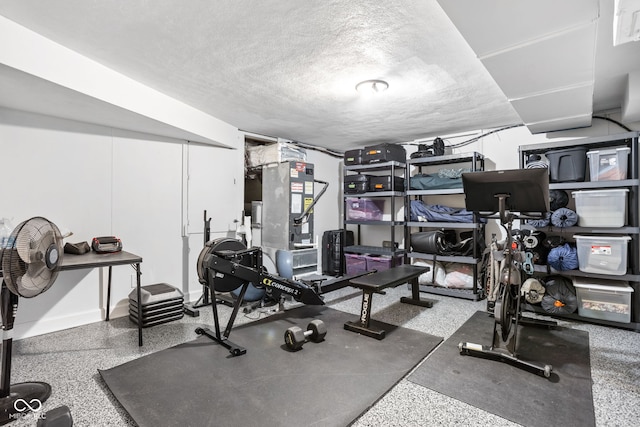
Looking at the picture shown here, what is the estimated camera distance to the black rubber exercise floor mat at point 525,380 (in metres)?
1.86

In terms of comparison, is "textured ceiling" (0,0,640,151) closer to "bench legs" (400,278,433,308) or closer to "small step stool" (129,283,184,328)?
"small step stool" (129,283,184,328)

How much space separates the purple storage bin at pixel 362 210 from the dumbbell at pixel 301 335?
288 centimetres

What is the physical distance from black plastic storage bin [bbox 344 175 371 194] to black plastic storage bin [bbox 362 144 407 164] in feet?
0.95

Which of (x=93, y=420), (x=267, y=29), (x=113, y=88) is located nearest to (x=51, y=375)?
(x=93, y=420)

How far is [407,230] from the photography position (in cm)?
492

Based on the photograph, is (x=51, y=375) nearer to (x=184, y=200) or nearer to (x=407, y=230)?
(x=184, y=200)

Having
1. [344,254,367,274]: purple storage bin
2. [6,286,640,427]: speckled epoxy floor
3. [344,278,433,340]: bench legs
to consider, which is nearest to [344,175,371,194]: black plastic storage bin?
[344,254,367,274]: purple storage bin

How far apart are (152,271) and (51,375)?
1664 mm

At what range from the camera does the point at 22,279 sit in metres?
1.85

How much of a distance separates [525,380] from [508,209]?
1307 mm

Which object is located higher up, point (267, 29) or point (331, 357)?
point (267, 29)

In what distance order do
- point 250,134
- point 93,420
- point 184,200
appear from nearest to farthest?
1. point 93,420
2. point 184,200
3. point 250,134

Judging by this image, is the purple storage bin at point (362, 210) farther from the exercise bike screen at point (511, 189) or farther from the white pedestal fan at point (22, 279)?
the white pedestal fan at point (22, 279)

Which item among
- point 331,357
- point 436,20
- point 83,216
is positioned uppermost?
point 436,20
